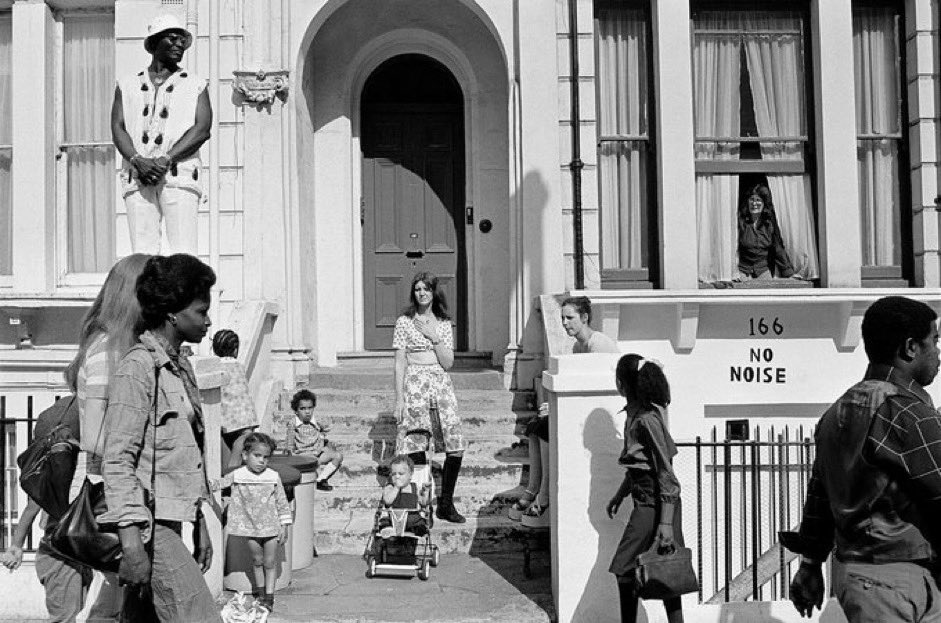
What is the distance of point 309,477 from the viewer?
7.64m

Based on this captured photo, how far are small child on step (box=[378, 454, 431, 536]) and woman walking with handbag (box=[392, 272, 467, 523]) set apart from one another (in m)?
0.54

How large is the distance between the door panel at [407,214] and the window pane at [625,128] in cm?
199

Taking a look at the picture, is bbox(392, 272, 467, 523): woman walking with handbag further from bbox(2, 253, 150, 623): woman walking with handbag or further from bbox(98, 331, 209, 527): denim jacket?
bbox(98, 331, 209, 527): denim jacket

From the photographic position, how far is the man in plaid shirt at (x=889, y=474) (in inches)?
140

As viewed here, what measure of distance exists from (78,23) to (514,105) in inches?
189

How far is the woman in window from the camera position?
35.3ft

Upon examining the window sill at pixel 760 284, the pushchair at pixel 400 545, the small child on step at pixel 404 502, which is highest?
the window sill at pixel 760 284

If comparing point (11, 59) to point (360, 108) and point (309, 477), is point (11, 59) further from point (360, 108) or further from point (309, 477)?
point (309, 477)

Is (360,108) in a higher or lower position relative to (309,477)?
higher

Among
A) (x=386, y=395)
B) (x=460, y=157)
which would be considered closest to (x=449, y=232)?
(x=460, y=157)

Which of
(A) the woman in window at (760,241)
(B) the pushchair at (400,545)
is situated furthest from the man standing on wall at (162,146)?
(A) the woman in window at (760,241)

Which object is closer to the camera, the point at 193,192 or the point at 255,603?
the point at 255,603

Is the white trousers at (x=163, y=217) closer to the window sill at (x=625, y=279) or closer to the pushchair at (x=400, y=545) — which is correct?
the pushchair at (x=400, y=545)

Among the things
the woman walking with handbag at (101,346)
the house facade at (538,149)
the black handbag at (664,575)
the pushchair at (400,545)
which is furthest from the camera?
the house facade at (538,149)
